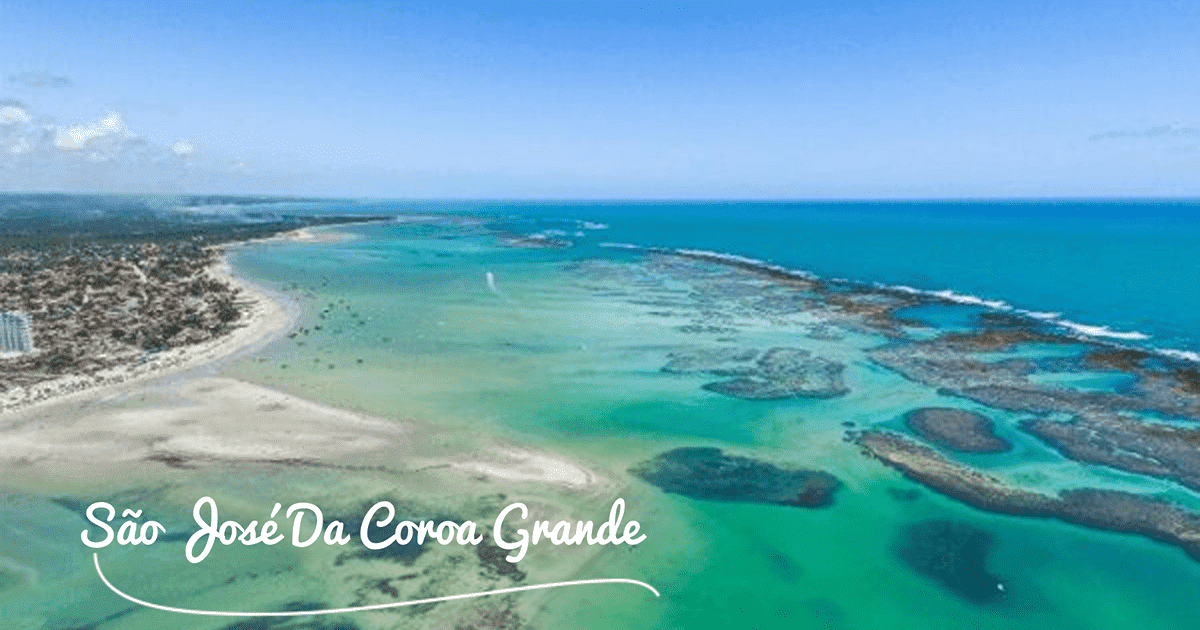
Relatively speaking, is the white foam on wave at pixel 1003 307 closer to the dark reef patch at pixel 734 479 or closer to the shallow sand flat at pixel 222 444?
the dark reef patch at pixel 734 479

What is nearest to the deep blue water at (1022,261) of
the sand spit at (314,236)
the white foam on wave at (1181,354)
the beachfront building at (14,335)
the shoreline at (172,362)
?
the white foam on wave at (1181,354)

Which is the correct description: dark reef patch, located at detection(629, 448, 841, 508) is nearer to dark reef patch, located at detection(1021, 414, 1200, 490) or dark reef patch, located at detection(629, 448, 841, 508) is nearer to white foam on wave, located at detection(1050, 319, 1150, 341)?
dark reef patch, located at detection(1021, 414, 1200, 490)

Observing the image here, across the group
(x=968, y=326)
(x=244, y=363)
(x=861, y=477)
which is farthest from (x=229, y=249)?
(x=861, y=477)

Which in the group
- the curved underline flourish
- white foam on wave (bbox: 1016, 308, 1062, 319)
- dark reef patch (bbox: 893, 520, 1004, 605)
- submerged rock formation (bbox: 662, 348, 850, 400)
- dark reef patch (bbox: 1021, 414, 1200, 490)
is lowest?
dark reef patch (bbox: 893, 520, 1004, 605)

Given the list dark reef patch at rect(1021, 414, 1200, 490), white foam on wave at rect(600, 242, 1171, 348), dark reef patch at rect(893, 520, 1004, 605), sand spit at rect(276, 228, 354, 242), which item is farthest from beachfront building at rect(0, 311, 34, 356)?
sand spit at rect(276, 228, 354, 242)

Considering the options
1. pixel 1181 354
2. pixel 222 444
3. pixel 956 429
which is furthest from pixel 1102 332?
pixel 222 444
